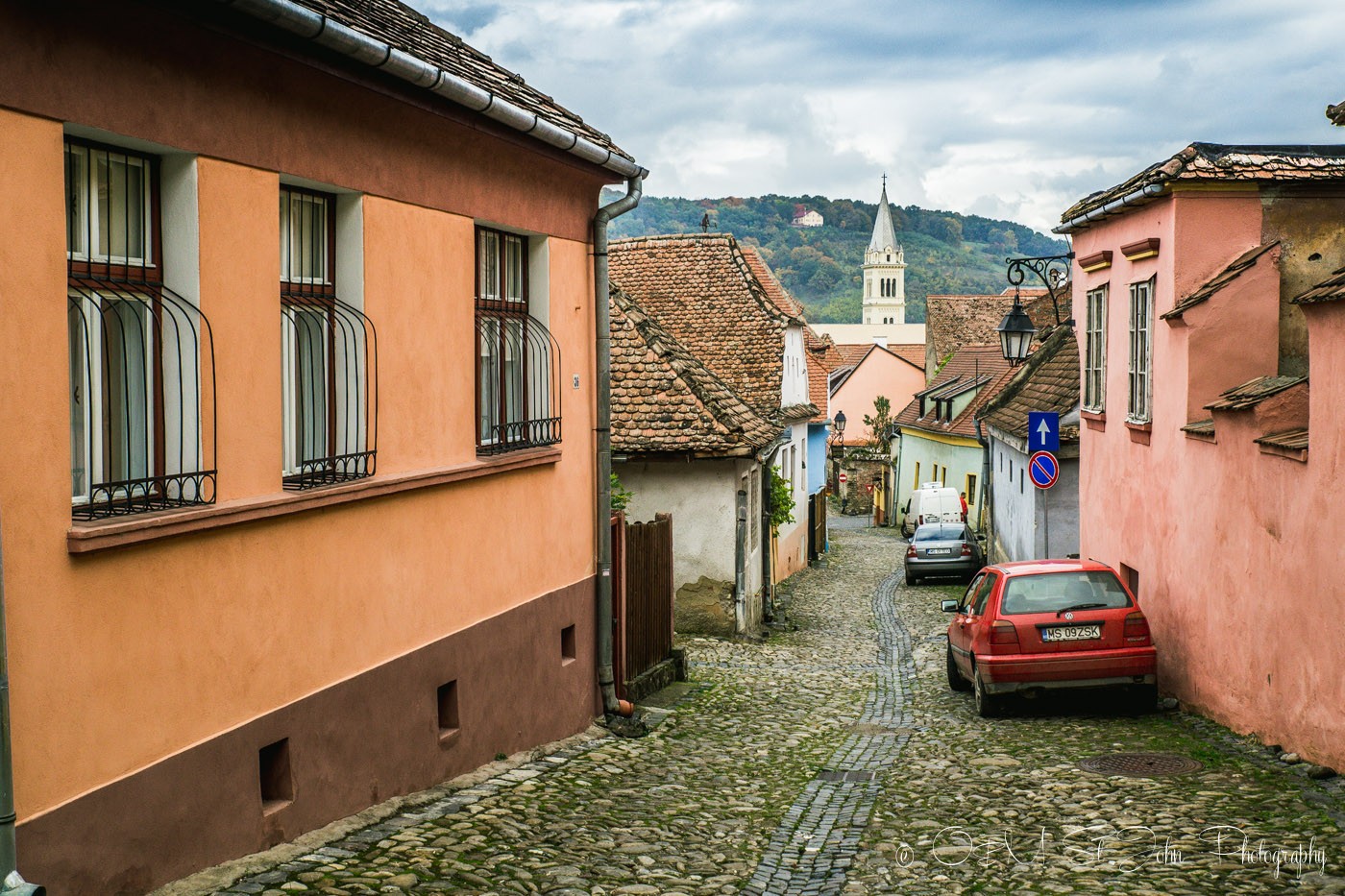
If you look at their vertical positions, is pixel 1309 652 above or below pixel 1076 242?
below

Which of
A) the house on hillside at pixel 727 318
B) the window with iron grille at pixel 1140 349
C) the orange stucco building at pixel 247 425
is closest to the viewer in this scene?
the orange stucco building at pixel 247 425

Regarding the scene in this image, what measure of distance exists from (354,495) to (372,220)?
5.58 feet

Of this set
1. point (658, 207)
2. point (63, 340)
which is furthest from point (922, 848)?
point (658, 207)

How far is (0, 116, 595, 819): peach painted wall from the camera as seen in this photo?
539 centimetres

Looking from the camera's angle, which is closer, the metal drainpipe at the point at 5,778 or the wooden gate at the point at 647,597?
the metal drainpipe at the point at 5,778

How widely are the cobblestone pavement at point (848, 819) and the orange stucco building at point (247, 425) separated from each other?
0.55 m

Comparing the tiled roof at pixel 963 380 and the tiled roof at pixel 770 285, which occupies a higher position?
the tiled roof at pixel 770 285

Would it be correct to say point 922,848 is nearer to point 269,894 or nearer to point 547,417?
point 269,894

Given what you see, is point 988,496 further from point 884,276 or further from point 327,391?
point 884,276

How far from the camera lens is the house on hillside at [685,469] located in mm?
19984

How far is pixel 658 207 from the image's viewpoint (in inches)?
6147

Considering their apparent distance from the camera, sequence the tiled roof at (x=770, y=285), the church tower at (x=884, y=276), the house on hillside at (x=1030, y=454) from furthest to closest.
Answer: the church tower at (x=884, y=276) → the tiled roof at (x=770, y=285) → the house on hillside at (x=1030, y=454)

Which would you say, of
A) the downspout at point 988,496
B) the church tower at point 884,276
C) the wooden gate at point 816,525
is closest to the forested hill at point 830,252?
the church tower at point 884,276

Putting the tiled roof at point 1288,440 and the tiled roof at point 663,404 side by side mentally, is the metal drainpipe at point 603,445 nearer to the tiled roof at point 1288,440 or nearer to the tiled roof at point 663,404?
the tiled roof at point 1288,440
